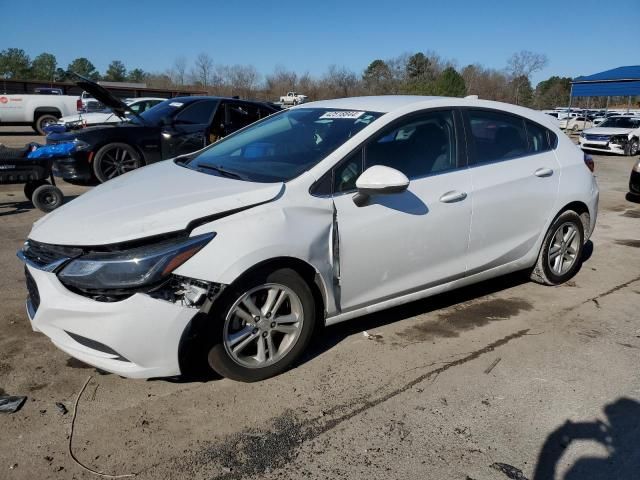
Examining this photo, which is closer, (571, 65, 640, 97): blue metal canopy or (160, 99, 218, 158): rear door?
(160, 99, 218, 158): rear door

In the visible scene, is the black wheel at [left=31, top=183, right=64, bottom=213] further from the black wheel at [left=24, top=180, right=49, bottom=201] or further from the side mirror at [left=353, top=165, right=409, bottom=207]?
the side mirror at [left=353, top=165, right=409, bottom=207]

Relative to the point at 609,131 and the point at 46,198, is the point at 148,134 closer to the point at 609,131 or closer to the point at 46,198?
the point at 46,198

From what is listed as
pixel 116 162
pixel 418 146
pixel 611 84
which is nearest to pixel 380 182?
pixel 418 146

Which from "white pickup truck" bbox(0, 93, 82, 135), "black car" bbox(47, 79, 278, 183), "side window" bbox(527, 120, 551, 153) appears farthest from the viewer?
"white pickup truck" bbox(0, 93, 82, 135)

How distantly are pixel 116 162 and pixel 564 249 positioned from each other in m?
6.79

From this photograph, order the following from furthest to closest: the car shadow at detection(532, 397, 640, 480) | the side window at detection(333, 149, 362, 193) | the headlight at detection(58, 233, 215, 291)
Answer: the side window at detection(333, 149, 362, 193) → the headlight at detection(58, 233, 215, 291) → the car shadow at detection(532, 397, 640, 480)

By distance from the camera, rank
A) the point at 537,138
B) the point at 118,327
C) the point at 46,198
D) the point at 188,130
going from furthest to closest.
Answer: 1. the point at 188,130
2. the point at 46,198
3. the point at 537,138
4. the point at 118,327

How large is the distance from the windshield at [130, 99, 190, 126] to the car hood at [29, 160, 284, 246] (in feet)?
19.5

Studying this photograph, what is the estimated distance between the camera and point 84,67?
322ft

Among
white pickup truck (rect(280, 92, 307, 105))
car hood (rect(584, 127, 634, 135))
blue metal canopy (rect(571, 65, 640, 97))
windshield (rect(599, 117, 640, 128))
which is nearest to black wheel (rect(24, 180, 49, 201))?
car hood (rect(584, 127, 634, 135))

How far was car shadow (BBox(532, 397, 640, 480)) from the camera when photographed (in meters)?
2.48

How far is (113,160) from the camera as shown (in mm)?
8570

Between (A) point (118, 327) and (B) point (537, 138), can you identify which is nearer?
(A) point (118, 327)

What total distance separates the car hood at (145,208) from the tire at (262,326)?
452 millimetres
